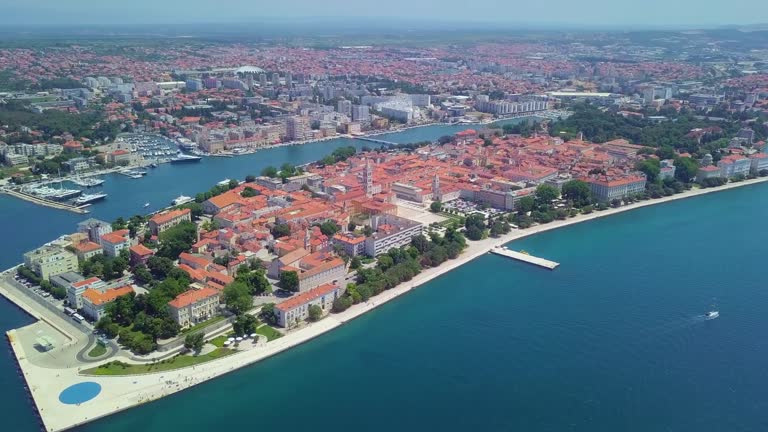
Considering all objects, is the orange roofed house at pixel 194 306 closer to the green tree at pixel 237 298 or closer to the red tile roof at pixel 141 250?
the green tree at pixel 237 298

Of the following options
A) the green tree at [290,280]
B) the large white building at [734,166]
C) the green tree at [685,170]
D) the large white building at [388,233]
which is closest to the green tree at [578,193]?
the green tree at [685,170]

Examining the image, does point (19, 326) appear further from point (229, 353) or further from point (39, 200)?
point (39, 200)

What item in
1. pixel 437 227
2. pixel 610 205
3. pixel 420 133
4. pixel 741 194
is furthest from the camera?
pixel 420 133

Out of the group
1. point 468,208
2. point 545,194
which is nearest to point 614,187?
point 545,194

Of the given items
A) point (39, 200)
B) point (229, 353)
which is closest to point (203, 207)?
point (39, 200)

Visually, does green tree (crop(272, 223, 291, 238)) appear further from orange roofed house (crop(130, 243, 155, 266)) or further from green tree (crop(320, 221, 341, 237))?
orange roofed house (crop(130, 243, 155, 266))

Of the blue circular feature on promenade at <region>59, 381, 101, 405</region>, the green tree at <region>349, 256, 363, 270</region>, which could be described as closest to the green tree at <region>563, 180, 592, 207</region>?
the green tree at <region>349, 256, 363, 270</region>

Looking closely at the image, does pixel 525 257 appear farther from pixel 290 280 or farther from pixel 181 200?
pixel 181 200
